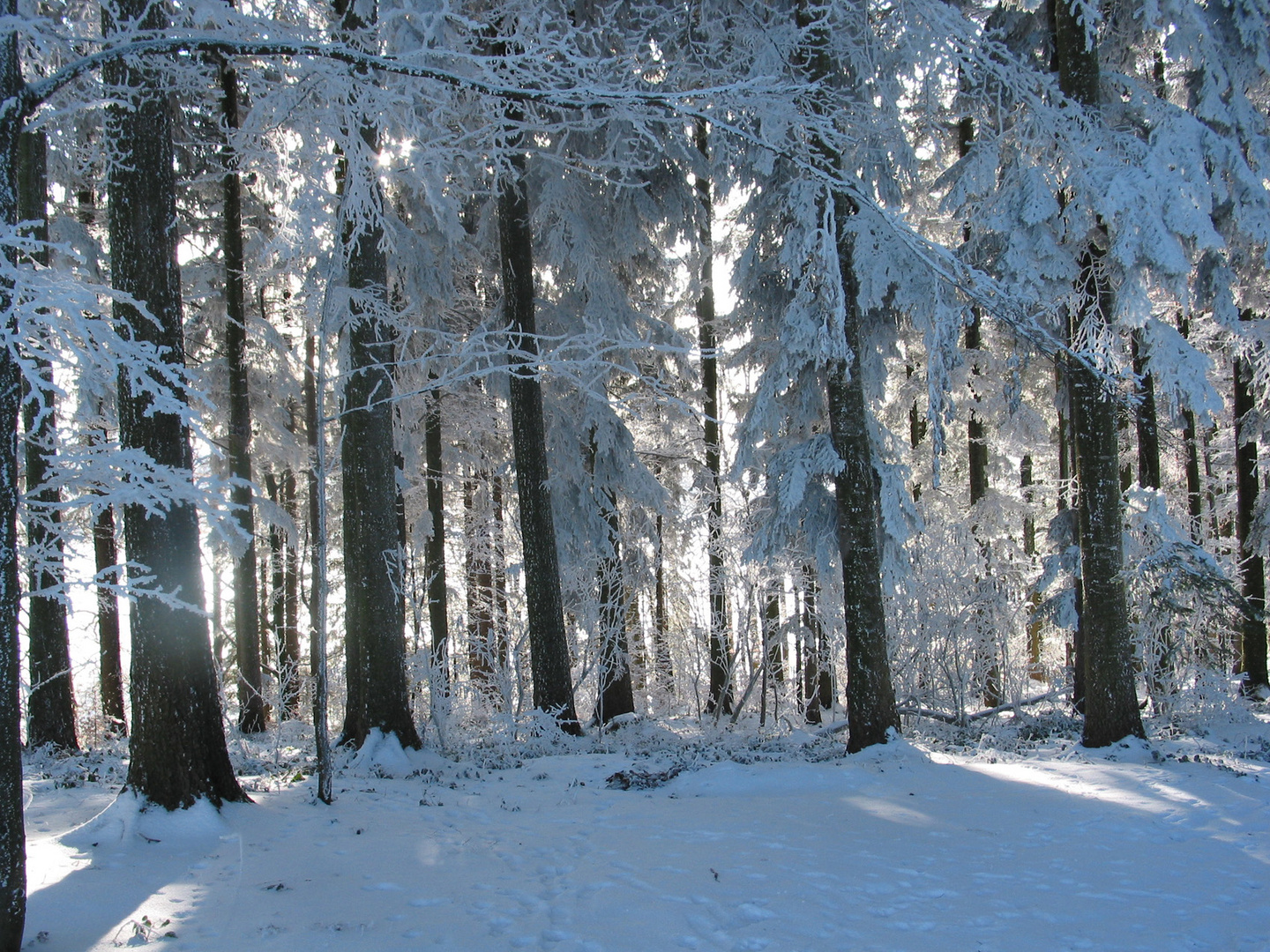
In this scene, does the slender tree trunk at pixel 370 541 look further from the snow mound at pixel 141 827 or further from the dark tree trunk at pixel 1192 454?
the dark tree trunk at pixel 1192 454

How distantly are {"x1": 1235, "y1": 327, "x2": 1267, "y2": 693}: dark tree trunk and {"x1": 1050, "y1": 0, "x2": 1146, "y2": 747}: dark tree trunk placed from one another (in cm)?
608

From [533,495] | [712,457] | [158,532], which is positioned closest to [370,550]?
[533,495]

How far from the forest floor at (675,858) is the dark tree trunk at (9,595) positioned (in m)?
0.39

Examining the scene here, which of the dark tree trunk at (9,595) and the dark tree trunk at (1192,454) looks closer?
the dark tree trunk at (9,595)

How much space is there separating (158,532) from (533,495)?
5.63 m

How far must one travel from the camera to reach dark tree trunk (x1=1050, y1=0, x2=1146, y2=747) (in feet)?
28.4

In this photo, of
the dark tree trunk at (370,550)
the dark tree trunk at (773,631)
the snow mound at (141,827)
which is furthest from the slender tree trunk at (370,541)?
the dark tree trunk at (773,631)

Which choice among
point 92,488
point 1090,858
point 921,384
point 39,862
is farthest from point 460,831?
point 921,384

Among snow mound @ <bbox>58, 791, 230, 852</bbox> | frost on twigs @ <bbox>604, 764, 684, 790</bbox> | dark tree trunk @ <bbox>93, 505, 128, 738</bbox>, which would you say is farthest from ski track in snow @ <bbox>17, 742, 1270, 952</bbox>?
dark tree trunk @ <bbox>93, 505, 128, 738</bbox>

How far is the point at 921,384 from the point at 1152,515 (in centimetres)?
493

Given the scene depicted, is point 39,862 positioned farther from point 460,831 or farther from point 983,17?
point 983,17

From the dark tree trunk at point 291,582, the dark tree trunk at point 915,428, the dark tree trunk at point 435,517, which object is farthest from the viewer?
the dark tree trunk at point 291,582

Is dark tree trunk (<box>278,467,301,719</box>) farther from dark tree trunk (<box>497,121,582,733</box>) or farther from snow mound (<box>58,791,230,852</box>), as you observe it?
snow mound (<box>58,791,230,852</box>)

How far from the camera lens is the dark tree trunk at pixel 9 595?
3537 mm
